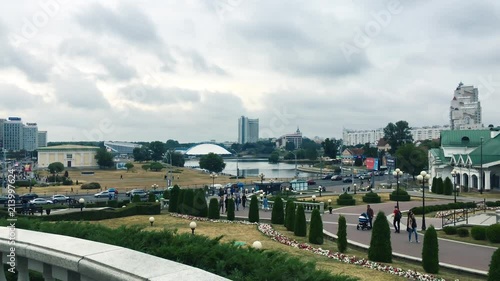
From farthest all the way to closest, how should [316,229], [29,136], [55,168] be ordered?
1. [29,136]
2. [55,168]
3. [316,229]

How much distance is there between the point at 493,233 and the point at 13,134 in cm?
12991

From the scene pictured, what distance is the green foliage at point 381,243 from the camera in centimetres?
1509

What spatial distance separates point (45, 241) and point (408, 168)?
7639 cm

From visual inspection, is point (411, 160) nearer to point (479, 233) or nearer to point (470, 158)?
point (470, 158)

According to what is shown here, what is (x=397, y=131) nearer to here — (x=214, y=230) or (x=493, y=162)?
(x=493, y=162)

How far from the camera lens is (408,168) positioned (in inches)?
2943

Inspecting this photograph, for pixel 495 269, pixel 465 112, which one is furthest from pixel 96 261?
pixel 465 112

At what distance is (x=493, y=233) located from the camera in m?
19.1

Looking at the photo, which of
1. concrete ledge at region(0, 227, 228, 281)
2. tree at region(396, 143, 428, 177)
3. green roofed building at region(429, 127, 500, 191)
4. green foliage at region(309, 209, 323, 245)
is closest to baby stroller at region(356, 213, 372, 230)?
green foliage at region(309, 209, 323, 245)

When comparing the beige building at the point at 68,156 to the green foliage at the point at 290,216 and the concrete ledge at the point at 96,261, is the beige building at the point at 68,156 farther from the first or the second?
the concrete ledge at the point at 96,261

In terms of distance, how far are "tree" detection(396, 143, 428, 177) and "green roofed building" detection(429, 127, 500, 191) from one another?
14.6m

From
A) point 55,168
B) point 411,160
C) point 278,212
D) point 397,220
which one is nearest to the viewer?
point 397,220

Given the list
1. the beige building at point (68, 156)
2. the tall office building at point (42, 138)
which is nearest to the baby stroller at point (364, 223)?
the beige building at point (68, 156)

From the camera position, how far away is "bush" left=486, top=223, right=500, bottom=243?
748 inches
